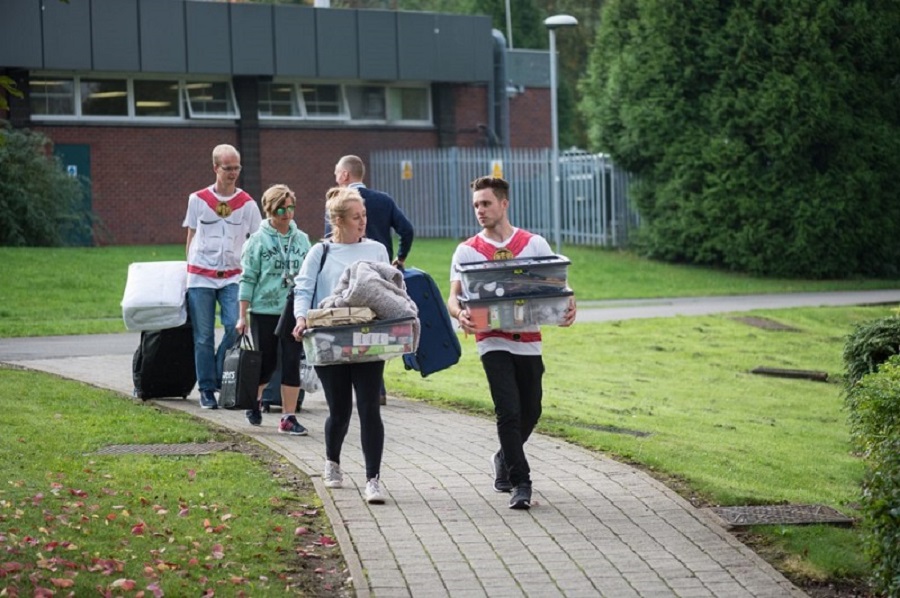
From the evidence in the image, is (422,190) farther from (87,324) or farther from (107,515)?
(107,515)

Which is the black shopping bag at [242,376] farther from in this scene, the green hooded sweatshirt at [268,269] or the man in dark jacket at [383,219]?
the man in dark jacket at [383,219]

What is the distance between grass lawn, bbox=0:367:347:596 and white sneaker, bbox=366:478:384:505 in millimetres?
288

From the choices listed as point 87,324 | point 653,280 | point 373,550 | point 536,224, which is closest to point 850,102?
point 653,280

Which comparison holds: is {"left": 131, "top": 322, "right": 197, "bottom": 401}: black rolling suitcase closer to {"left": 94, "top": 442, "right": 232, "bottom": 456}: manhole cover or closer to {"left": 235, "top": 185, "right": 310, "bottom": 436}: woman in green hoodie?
{"left": 235, "top": 185, "right": 310, "bottom": 436}: woman in green hoodie

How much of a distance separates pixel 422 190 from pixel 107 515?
2984 cm

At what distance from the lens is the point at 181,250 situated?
31.4 metres

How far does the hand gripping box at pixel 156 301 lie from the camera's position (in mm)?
11859

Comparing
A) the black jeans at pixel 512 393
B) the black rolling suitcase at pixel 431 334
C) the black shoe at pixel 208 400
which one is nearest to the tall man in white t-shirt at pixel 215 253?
the black shoe at pixel 208 400

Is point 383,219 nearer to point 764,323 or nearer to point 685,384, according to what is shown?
point 685,384

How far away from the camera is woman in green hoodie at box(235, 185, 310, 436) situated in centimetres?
1062

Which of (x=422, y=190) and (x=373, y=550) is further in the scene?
(x=422, y=190)

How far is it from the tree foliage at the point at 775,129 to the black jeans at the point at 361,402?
2248cm

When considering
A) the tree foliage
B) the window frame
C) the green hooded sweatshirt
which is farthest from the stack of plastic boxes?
the window frame

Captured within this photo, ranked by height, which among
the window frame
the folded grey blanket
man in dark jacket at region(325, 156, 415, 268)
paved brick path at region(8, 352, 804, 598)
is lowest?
paved brick path at region(8, 352, 804, 598)
